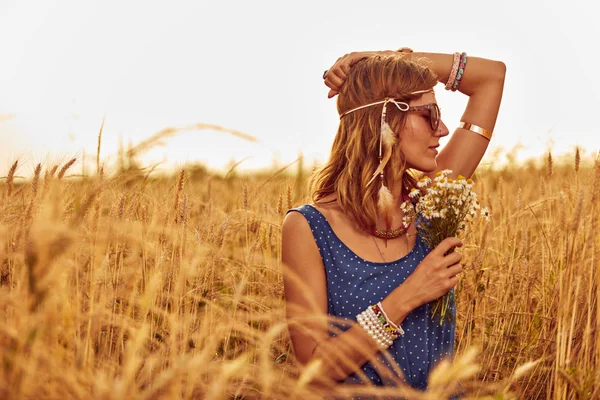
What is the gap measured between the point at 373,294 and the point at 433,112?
0.73m

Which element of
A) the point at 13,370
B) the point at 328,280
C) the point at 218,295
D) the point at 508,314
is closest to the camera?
the point at 13,370

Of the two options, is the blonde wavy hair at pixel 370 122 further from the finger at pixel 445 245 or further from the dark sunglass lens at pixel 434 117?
the finger at pixel 445 245

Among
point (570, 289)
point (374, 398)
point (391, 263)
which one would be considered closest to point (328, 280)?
point (391, 263)

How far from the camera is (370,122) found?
2.58 meters

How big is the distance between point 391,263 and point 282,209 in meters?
0.96

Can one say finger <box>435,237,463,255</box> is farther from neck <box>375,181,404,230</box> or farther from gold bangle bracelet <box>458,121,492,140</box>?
gold bangle bracelet <box>458,121,492,140</box>

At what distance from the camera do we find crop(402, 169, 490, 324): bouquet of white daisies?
7.63 ft

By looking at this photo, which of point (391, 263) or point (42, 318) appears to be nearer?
point (42, 318)

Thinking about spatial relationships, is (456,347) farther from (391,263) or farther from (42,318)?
(42,318)

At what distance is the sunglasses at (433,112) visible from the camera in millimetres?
2506

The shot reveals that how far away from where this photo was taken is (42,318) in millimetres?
1244

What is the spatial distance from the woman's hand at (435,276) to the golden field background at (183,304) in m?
0.36

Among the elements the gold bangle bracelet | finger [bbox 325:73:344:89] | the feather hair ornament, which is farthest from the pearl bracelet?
the gold bangle bracelet

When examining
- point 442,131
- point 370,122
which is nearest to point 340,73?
point 370,122
